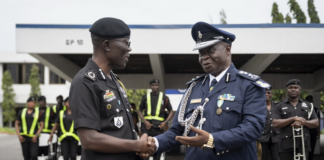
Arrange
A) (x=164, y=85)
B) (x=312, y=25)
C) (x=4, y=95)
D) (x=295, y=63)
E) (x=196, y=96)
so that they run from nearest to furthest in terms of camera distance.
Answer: (x=196, y=96)
(x=312, y=25)
(x=295, y=63)
(x=164, y=85)
(x=4, y=95)

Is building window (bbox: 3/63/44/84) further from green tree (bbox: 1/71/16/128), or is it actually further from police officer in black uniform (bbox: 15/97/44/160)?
police officer in black uniform (bbox: 15/97/44/160)

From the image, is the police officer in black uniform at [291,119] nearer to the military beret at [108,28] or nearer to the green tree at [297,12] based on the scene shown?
the military beret at [108,28]

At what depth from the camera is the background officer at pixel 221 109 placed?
9.03 ft

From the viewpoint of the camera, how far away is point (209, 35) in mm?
3105

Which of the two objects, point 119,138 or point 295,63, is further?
point 295,63

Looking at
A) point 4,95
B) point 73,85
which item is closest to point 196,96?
point 73,85

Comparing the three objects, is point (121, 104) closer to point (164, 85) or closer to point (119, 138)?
point (119, 138)

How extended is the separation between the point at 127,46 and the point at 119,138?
30.5 inches

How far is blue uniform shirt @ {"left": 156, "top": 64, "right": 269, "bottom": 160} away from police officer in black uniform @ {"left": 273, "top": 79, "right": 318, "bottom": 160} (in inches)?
156

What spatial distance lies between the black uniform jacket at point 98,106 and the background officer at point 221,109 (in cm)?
49

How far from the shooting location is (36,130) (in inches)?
368

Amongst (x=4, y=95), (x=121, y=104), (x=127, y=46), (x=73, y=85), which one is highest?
(x=127, y=46)

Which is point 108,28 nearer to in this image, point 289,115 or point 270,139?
point 289,115

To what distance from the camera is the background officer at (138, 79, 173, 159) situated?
8.84 metres
